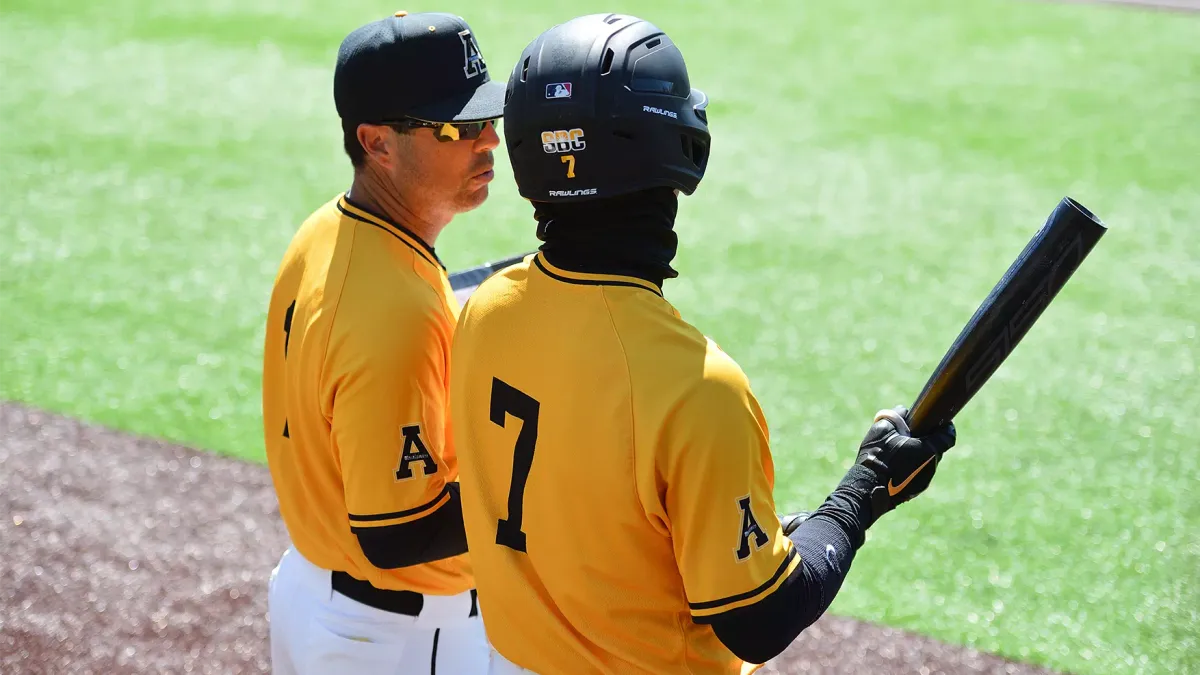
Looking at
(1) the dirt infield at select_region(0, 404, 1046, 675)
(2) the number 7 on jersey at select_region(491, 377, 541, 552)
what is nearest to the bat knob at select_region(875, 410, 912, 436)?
(2) the number 7 on jersey at select_region(491, 377, 541, 552)

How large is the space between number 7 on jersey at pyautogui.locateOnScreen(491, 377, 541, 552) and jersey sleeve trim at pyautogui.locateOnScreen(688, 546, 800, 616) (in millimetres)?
392

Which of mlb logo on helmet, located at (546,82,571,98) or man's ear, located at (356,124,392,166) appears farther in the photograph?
man's ear, located at (356,124,392,166)

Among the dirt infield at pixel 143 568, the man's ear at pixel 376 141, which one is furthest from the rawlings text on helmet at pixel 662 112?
the dirt infield at pixel 143 568

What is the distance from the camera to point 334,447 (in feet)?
9.44

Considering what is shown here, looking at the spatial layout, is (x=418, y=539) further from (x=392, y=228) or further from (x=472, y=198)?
(x=472, y=198)

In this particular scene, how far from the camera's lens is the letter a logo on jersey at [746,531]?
2.15 m

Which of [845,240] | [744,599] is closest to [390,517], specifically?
[744,599]

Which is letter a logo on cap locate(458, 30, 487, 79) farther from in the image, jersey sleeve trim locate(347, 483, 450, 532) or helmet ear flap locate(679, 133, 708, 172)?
jersey sleeve trim locate(347, 483, 450, 532)

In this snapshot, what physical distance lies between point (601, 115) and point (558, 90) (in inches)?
4.0

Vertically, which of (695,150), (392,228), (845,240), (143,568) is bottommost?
(143,568)

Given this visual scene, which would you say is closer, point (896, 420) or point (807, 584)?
point (807, 584)

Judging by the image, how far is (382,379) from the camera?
8.90 ft

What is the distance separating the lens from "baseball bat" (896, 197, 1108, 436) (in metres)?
2.62

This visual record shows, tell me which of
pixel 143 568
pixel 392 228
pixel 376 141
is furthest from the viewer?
pixel 143 568
